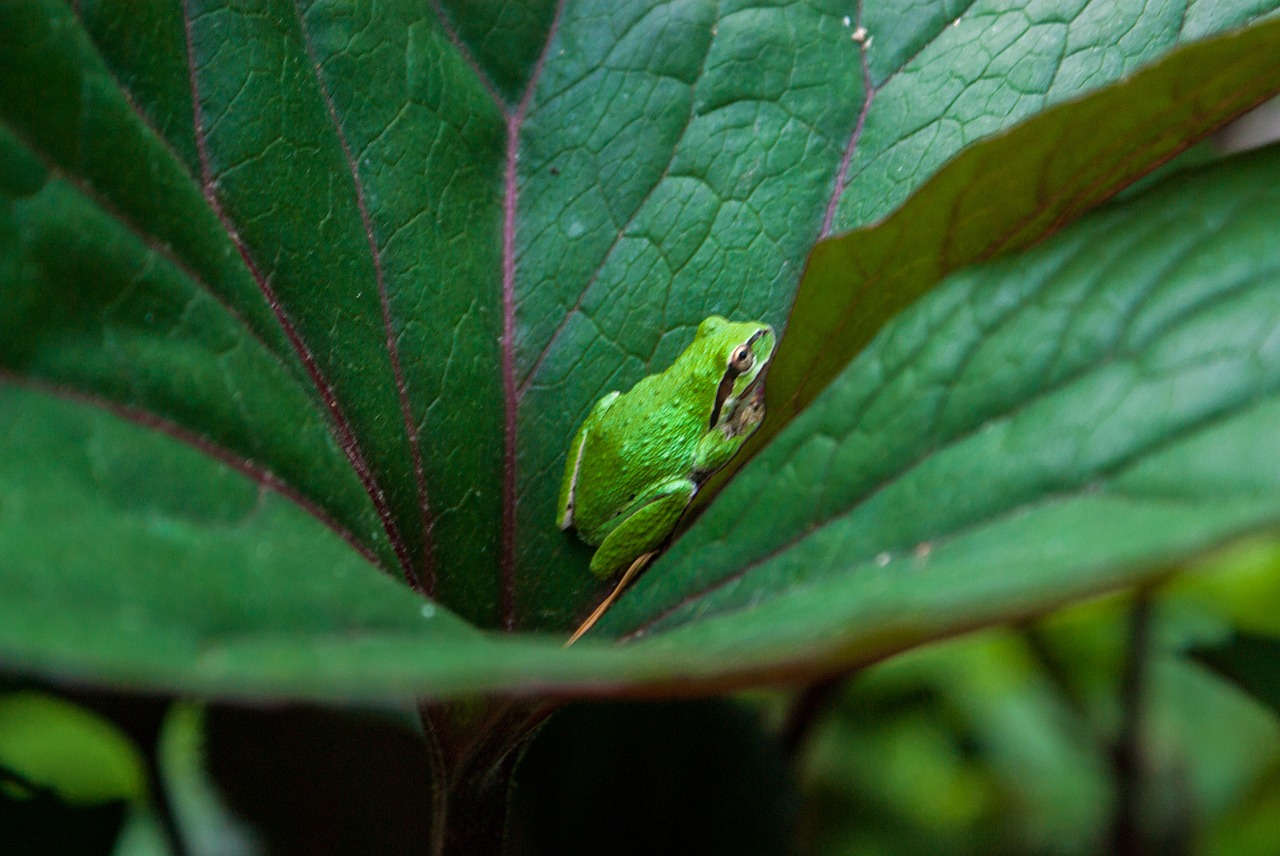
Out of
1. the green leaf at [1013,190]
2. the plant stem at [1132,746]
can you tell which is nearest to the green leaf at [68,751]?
the green leaf at [1013,190]

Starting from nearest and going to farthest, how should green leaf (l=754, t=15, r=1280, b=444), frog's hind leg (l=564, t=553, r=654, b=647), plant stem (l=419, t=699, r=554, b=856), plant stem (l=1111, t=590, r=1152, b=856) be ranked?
1. green leaf (l=754, t=15, r=1280, b=444)
2. plant stem (l=419, t=699, r=554, b=856)
3. frog's hind leg (l=564, t=553, r=654, b=647)
4. plant stem (l=1111, t=590, r=1152, b=856)

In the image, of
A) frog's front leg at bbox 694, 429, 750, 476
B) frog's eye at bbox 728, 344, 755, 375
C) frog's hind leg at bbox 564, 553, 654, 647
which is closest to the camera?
frog's hind leg at bbox 564, 553, 654, 647

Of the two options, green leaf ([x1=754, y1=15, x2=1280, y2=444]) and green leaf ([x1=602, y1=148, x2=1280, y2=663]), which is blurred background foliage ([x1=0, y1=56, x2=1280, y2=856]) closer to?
green leaf ([x1=602, y1=148, x2=1280, y2=663])

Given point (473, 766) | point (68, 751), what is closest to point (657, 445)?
point (473, 766)

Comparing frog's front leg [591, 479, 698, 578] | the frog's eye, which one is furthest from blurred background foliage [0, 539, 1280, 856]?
the frog's eye

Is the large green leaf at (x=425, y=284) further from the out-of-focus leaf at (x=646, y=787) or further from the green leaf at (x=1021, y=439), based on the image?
the out-of-focus leaf at (x=646, y=787)

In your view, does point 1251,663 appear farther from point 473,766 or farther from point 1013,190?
point 473,766

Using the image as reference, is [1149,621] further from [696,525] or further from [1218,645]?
[696,525]
